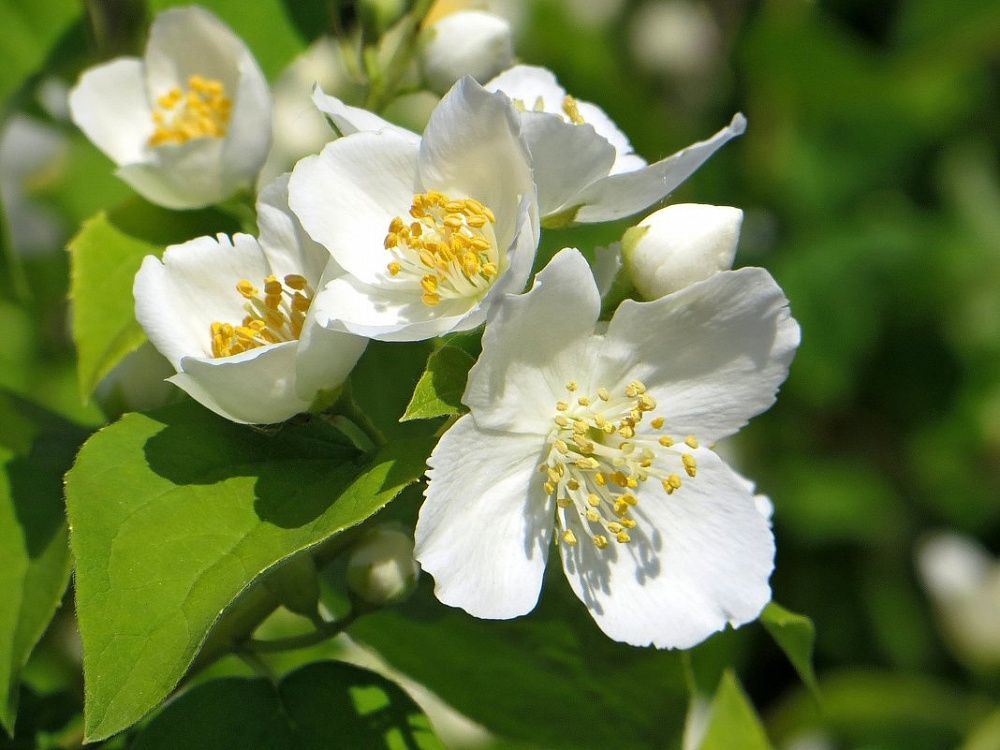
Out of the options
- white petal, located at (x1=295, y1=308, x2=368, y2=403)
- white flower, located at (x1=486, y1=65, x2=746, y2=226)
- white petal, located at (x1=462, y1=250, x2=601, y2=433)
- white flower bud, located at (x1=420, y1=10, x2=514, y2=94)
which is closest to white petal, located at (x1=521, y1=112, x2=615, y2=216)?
white flower, located at (x1=486, y1=65, x2=746, y2=226)

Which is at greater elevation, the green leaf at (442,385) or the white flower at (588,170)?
the white flower at (588,170)

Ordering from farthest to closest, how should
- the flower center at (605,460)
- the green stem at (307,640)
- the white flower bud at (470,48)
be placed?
the white flower bud at (470,48) < the green stem at (307,640) < the flower center at (605,460)

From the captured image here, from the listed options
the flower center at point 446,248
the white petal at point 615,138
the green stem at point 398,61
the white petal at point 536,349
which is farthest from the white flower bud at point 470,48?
the white petal at point 536,349

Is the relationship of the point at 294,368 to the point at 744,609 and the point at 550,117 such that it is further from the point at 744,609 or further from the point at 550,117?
the point at 744,609

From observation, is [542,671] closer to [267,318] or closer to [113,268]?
[267,318]

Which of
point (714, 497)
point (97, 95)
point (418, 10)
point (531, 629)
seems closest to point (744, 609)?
point (714, 497)

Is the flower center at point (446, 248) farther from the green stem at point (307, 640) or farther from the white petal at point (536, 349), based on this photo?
the green stem at point (307, 640)

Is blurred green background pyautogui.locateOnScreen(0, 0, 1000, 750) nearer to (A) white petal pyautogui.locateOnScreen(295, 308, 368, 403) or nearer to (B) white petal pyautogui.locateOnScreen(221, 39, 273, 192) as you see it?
(B) white petal pyautogui.locateOnScreen(221, 39, 273, 192)
